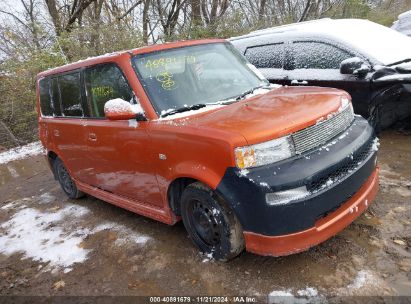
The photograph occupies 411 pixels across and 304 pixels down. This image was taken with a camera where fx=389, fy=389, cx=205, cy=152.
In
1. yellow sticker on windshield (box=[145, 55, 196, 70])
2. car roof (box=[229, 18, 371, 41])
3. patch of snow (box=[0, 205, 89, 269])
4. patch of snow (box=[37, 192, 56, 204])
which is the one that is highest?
yellow sticker on windshield (box=[145, 55, 196, 70])

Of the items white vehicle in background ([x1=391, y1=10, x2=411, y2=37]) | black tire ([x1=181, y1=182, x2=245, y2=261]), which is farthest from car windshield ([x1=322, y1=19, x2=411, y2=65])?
white vehicle in background ([x1=391, y1=10, x2=411, y2=37])

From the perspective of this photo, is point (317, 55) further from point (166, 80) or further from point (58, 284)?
point (58, 284)

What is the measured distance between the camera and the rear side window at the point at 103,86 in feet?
12.5

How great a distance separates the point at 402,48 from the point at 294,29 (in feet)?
5.21

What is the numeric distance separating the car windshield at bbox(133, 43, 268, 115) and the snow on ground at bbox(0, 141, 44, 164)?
6737mm

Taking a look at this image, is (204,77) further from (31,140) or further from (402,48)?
(31,140)

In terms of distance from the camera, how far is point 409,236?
11.0 ft

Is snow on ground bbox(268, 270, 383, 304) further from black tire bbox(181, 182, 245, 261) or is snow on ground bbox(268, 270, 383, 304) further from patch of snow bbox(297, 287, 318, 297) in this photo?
black tire bbox(181, 182, 245, 261)

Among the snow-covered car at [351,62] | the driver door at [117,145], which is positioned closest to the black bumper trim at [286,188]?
the driver door at [117,145]

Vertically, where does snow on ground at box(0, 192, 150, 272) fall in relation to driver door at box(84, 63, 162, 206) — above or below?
below

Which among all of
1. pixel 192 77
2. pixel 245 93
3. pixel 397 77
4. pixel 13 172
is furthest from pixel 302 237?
pixel 13 172

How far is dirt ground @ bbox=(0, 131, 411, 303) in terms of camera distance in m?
2.98

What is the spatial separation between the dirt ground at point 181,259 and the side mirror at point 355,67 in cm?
115

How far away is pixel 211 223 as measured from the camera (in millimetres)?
3254
